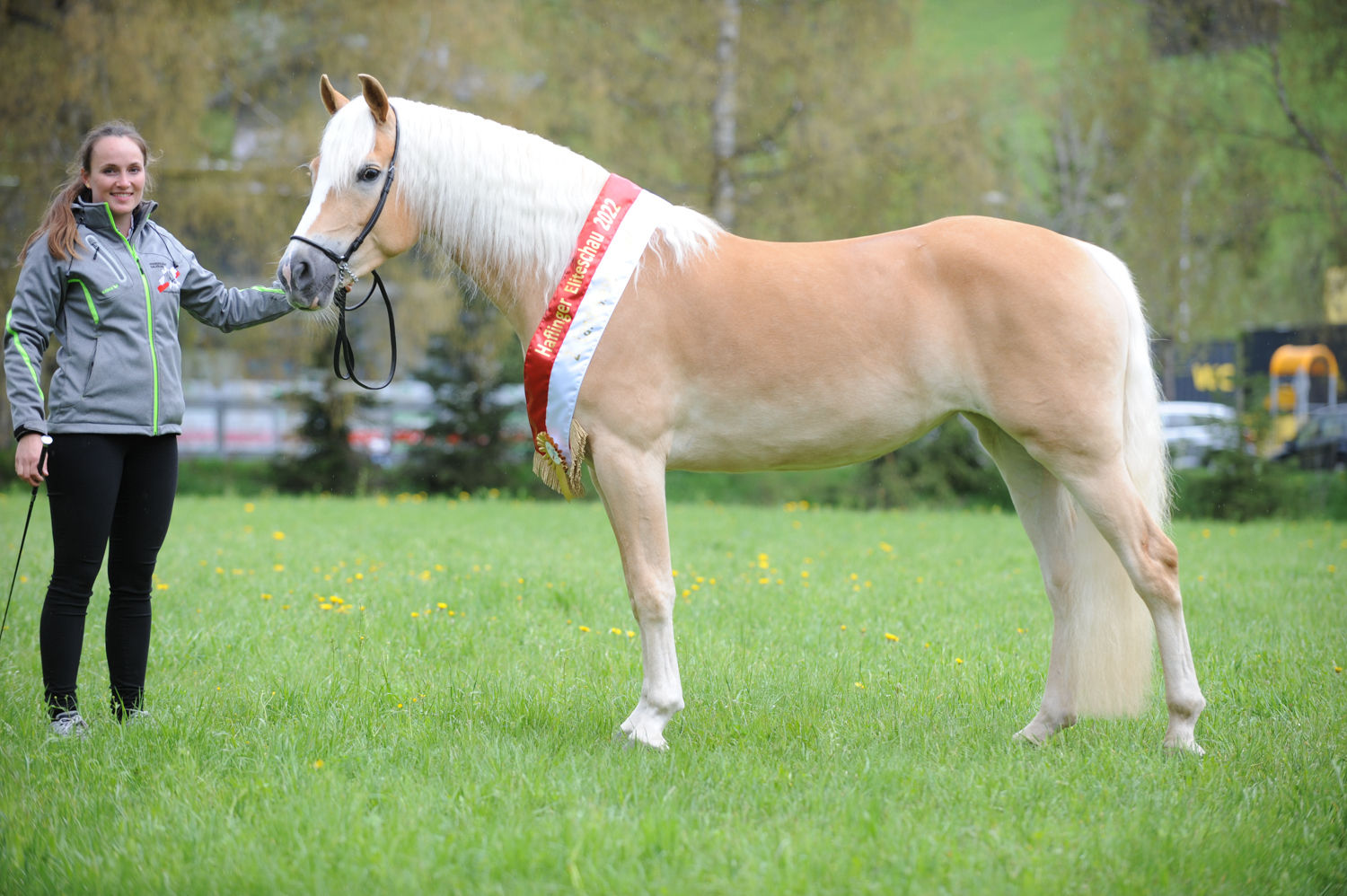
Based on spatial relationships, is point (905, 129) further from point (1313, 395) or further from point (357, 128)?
point (357, 128)

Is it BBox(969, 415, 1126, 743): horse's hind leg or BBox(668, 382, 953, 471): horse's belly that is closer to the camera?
BBox(668, 382, 953, 471): horse's belly

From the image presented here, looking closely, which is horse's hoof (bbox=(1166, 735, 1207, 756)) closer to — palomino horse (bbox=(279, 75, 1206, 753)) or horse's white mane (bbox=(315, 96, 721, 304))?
palomino horse (bbox=(279, 75, 1206, 753))

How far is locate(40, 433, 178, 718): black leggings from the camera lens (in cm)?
358

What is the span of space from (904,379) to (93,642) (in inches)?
185

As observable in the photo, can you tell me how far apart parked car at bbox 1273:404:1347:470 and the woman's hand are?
1668 centimetres

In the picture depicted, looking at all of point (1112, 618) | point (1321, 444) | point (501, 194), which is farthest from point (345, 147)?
point (1321, 444)

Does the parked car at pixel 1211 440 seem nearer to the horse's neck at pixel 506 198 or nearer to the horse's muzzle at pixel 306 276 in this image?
the horse's neck at pixel 506 198

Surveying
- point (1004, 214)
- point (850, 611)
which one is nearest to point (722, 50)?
point (1004, 214)

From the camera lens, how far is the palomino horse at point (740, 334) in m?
3.51

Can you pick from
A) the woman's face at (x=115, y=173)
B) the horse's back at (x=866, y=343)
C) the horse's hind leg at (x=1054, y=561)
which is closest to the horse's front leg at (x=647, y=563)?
the horse's back at (x=866, y=343)

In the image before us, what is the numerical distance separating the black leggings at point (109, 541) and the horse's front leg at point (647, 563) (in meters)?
1.65

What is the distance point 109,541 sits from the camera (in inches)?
154

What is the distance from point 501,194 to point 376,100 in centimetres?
54

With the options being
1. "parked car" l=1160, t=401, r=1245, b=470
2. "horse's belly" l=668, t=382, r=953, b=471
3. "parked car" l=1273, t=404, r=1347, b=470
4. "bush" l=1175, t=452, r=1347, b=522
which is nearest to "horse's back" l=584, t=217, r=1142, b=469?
"horse's belly" l=668, t=382, r=953, b=471
